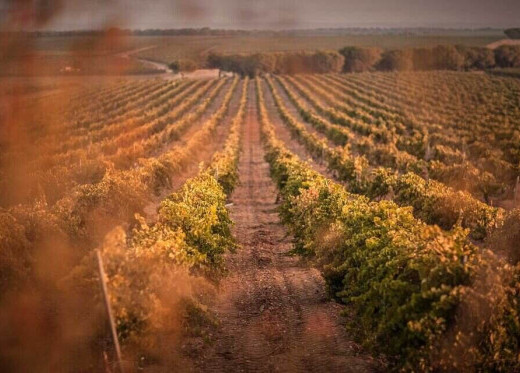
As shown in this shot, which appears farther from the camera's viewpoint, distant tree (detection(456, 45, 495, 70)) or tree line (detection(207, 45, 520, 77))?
distant tree (detection(456, 45, 495, 70))

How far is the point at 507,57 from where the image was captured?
142m

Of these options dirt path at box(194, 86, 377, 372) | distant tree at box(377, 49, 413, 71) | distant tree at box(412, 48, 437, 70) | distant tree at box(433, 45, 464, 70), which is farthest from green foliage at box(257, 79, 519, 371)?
distant tree at box(433, 45, 464, 70)

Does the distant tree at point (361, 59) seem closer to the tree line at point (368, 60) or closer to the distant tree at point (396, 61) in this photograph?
the tree line at point (368, 60)

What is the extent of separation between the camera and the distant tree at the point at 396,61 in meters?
140

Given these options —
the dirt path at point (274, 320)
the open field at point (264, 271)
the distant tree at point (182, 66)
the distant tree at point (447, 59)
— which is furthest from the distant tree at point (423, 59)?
the dirt path at point (274, 320)

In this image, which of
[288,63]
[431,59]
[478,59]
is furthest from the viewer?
[431,59]

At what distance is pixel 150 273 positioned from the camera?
9.74 meters

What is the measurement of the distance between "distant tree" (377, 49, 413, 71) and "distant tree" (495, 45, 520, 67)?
2559cm

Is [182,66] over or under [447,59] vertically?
under

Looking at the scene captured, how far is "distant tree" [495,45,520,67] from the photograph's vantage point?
14175 cm

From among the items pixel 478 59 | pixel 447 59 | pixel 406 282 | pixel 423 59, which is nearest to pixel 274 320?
pixel 406 282

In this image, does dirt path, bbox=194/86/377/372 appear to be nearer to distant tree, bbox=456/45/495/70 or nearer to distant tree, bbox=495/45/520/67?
distant tree, bbox=456/45/495/70

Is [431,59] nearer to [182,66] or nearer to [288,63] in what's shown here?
[288,63]

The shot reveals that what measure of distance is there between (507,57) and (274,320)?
500ft
